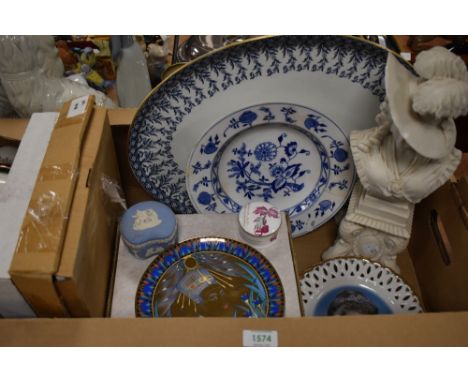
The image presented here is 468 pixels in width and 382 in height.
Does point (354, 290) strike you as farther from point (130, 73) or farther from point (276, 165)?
point (130, 73)

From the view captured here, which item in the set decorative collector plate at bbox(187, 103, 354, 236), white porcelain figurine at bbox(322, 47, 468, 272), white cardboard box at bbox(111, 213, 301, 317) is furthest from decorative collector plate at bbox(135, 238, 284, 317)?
white porcelain figurine at bbox(322, 47, 468, 272)

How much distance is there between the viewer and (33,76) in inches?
31.7

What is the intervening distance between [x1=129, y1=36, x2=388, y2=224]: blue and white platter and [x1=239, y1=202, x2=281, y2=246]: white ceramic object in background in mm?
141

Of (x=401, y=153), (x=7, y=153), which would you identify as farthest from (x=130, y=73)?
(x=401, y=153)

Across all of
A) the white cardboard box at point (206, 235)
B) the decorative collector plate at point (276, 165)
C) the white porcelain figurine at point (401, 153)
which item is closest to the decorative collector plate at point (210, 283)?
the white cardboard box at point (206, 235)

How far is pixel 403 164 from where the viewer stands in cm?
70

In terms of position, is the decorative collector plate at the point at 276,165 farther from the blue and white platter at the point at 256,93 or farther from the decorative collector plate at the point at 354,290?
the decorative collector plate at the point at 354,290

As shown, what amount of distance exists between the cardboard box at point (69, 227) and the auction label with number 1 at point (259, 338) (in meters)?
0.23

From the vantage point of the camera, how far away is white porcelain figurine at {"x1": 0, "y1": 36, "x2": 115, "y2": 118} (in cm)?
75

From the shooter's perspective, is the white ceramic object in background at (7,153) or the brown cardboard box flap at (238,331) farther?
the white ceramic object in background at (7,153)

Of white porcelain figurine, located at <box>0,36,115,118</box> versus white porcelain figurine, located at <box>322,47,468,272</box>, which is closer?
white porcelain figurine, located at <box>322,47,468,272</box>

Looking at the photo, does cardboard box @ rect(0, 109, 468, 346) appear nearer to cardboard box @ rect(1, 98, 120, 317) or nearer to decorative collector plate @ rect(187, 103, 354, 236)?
cardboard box @ rect(1, 98, 120, 317)

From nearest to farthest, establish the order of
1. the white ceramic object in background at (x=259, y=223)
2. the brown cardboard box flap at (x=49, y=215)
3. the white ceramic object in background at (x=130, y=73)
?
the brown cardboard box flap at (x=49, y=215) → the white ceramic object in background at (x=259, y=223) → the white ceramic object in background at (x=130, y=73)

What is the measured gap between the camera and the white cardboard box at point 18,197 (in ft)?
1.78
